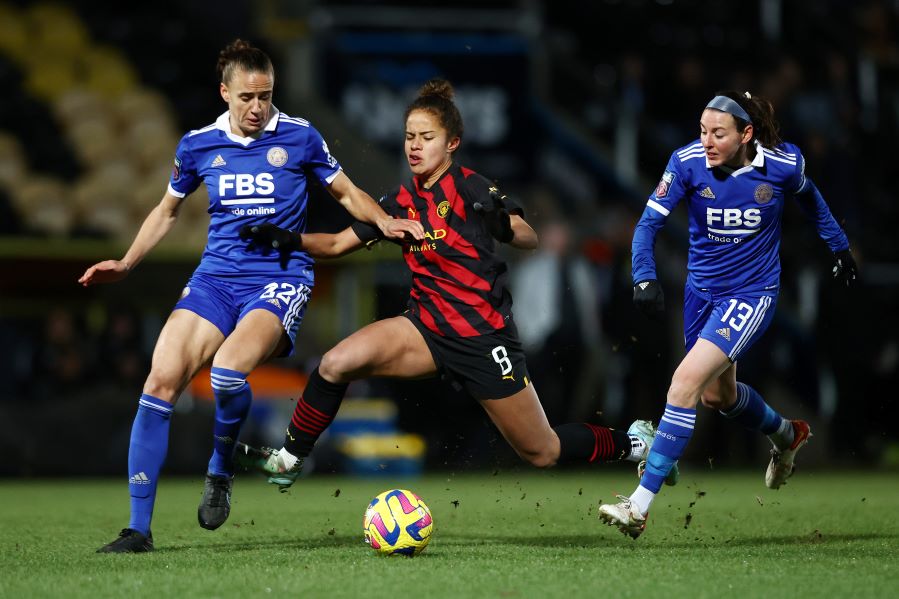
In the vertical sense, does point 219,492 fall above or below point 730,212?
below

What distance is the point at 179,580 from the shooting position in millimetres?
5496

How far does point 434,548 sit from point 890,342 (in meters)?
8.06

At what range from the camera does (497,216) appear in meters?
6.61

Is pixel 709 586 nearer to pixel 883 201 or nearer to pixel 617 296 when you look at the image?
pixel 617 296

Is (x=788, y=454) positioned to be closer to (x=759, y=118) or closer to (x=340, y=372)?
(x=759, y=118)

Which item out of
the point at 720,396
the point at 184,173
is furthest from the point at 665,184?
the point at 184,173

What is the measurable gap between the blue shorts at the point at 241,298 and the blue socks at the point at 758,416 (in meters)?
2.57

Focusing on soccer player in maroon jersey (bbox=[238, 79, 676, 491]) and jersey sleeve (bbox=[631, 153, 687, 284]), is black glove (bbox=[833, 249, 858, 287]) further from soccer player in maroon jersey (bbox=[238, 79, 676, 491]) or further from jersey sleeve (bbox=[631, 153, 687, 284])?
soccer player in maroon jersey (bbox=[238, 79, 676, 491])

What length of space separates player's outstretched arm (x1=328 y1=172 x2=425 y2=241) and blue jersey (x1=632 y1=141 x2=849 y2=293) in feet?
3.87

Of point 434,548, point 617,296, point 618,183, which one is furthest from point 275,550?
point 618,183

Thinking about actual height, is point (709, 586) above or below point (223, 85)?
below

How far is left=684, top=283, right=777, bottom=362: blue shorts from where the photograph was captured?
7.02m

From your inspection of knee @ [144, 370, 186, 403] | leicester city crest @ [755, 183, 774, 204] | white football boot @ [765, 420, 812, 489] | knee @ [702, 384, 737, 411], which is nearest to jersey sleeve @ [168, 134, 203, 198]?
knee @ [144, 370, 186, 403]

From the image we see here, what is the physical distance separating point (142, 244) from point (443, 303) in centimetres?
153
